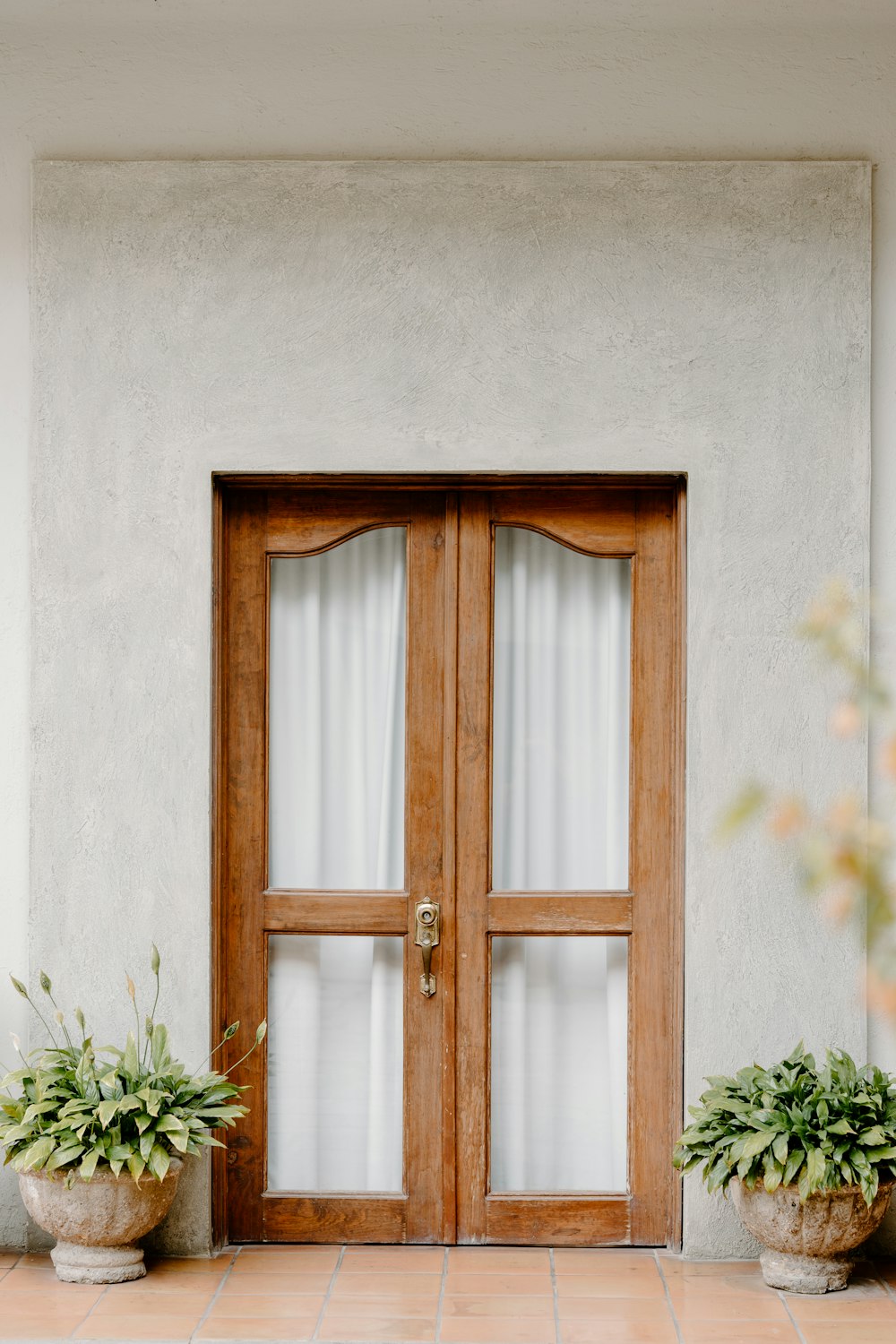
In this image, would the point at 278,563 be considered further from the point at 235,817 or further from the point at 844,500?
the point at 844,500

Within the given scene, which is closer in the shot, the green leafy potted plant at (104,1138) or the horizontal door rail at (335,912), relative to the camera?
the green leafy potted plant at (104,1138)

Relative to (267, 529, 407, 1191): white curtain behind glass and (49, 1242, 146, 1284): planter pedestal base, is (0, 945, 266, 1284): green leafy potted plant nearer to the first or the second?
(49, 1242, 146, 1284): planter pedestal base

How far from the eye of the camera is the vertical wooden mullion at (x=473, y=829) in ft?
12.8

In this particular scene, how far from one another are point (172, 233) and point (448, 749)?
70.8 inches

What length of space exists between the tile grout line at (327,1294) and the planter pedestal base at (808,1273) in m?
1.24

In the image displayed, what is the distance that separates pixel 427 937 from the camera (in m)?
3.87

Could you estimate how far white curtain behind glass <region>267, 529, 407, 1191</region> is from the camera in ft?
12.9

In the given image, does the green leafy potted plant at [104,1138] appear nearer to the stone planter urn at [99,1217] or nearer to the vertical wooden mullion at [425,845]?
the stone planter urn at [99,1217]

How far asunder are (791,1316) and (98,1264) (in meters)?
1.93

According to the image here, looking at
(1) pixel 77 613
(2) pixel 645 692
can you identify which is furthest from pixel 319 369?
(2) pixel 645 692

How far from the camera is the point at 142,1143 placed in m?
3.37

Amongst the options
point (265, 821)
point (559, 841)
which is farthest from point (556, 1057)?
point (265, 821)

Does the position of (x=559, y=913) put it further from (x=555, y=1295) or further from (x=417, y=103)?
(x=417, y=103)

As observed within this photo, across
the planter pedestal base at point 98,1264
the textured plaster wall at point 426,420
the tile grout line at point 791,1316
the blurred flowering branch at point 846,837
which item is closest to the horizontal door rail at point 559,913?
the textured plaster wall at point 426,420
